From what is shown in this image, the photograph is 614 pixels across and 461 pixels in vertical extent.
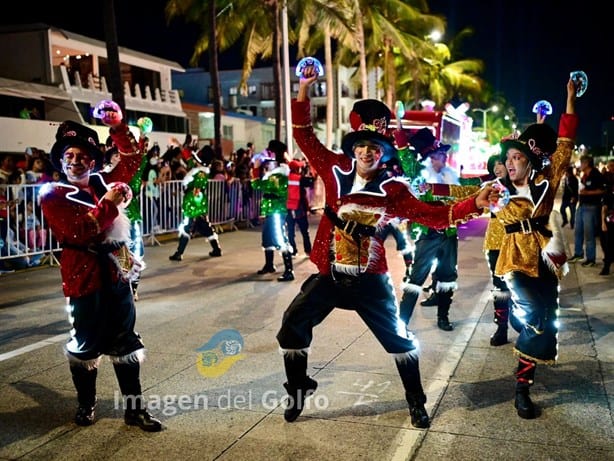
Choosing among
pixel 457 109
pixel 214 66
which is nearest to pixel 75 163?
pixel 214 66

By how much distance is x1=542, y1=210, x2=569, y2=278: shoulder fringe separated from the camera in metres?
4.84

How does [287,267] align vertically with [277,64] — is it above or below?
below

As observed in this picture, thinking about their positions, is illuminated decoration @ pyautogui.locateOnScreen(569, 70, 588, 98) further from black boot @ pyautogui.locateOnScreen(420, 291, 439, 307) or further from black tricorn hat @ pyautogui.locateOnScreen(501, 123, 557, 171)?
black boot @ pyautogui.locateOnScreen(420, 291, 439, 307)

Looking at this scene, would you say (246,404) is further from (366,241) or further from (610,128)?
(610,128)

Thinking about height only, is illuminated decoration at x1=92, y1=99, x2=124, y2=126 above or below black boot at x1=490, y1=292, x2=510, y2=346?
above

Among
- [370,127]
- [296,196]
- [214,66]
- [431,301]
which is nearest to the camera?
[370,127]

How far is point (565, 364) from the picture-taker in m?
5.59

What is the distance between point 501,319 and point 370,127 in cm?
286

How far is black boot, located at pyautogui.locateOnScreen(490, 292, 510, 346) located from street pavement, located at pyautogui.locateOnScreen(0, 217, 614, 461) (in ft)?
0.34

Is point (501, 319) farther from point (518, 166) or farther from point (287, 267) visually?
point (287, 267)

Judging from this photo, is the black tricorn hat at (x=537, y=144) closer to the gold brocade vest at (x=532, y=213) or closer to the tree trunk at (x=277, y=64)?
the gold brocade vest at (x=532, y=213)

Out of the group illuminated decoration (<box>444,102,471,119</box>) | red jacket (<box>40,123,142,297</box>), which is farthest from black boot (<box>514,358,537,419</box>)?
illuminated decoration (<box>444,102,471,119</box>)

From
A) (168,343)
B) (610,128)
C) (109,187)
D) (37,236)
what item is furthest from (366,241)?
(610,128)

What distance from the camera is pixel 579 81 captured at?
5.06 metres
